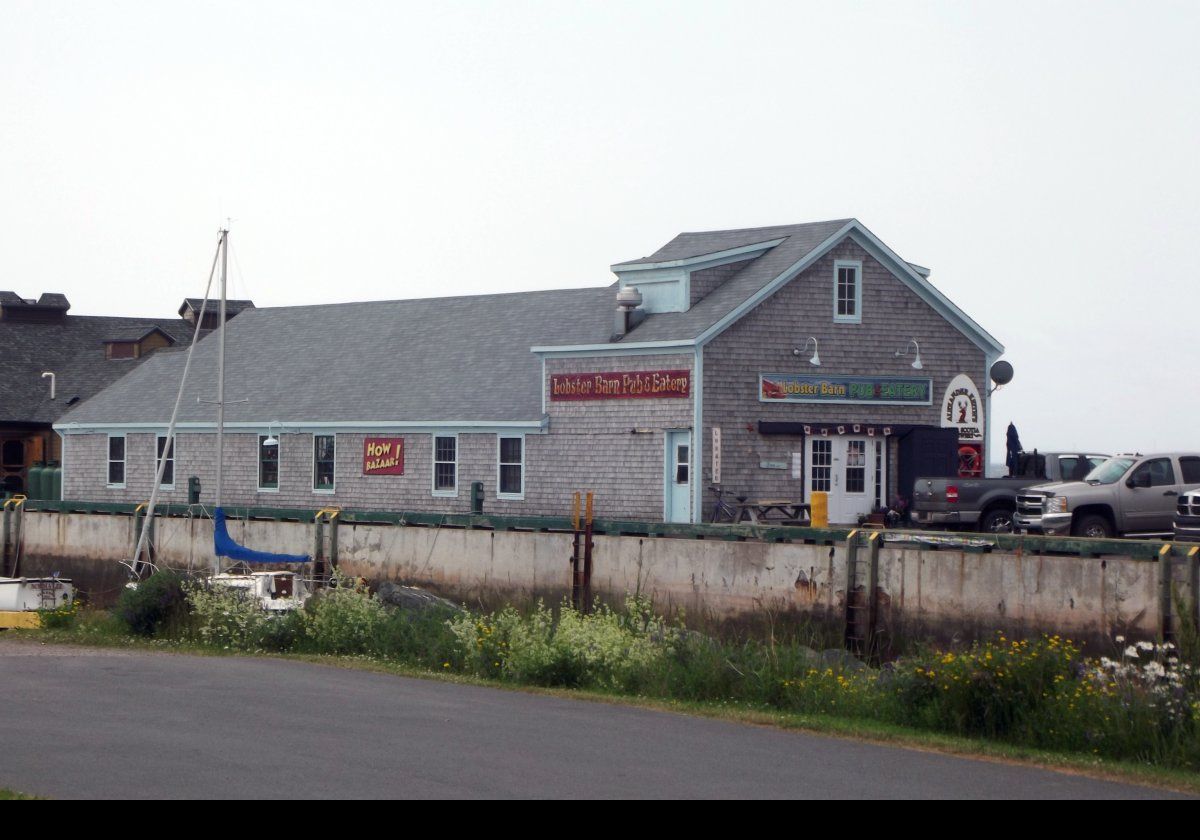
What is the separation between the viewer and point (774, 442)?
37625 millimetres

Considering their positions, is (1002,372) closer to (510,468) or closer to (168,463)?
(510,468)

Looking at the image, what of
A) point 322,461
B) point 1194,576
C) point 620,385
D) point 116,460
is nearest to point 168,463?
point 116,460

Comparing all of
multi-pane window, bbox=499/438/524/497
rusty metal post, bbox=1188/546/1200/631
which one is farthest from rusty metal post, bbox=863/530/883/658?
multi-pane window, bbox=499/438/524/497

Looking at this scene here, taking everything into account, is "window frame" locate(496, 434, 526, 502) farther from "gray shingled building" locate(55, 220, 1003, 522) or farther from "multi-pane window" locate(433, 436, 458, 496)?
"multi-pane window" locate(433, 436, 458, 496)

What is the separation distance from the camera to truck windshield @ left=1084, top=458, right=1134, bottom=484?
104 ft

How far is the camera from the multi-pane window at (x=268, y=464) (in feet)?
151

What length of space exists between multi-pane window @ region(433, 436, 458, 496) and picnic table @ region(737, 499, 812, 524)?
8.69 metres

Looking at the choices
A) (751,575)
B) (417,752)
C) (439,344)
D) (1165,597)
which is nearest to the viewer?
(417,752)

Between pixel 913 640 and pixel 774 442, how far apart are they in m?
13.8

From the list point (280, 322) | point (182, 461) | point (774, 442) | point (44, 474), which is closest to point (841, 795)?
point (774, 442)

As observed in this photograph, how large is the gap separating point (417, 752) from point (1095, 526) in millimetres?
→ 20311

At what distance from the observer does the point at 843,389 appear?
1518 inches

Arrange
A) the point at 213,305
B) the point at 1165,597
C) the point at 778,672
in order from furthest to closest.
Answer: the point at 213,305
the point at 1165,597
the point at 778,672

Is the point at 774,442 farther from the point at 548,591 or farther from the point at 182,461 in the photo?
the point at 182,461
